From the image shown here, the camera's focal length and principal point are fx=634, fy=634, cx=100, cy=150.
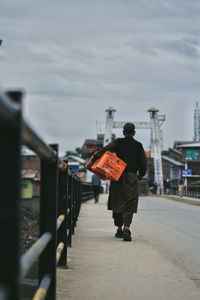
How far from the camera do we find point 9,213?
1666 mm

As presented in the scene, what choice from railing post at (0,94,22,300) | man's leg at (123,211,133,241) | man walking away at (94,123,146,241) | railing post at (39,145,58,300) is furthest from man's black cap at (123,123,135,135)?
railing post at (0,94,22,300)

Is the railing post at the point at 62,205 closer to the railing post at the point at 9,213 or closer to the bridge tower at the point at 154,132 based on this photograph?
the railing post at the point at 9,213

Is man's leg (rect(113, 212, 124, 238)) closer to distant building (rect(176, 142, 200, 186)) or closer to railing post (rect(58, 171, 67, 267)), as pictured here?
railing post (rect(58, 171, 67, 267))

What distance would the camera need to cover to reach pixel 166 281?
20.1ft

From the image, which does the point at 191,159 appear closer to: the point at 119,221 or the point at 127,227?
the point at 119,221

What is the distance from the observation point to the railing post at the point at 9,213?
1.66 metres

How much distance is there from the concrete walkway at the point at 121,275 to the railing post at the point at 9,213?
3601 millimetres

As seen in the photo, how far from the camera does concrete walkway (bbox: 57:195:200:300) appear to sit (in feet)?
18.0

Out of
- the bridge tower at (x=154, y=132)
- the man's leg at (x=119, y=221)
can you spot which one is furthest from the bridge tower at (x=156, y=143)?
the man's leg at (x=119, y=221)

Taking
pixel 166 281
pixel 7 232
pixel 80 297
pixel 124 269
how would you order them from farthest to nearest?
pixel 124 269
pixel 166 281
pixel 80 297
pixel 7 232

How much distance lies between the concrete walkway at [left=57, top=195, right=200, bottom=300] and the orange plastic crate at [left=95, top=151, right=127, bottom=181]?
1.05 meters

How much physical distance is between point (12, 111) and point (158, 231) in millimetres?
11203

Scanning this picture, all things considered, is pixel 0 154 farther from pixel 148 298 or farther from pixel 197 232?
pixel 197 232

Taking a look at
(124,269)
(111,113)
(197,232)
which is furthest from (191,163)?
Result: (124,269)
